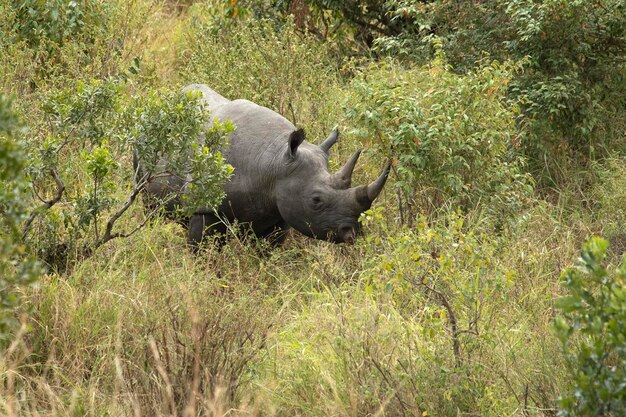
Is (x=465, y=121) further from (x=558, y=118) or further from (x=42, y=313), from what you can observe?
(x=42, y=313)

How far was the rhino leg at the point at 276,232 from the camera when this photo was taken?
8719mm

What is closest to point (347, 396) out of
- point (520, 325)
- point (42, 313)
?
point (520, 325)

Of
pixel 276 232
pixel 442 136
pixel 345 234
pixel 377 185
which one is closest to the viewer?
pixel 377 185

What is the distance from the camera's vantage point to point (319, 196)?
26.3ft

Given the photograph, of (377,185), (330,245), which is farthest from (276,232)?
(377,185)

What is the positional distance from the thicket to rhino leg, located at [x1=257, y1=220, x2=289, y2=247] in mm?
152

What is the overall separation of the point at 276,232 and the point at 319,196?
811 millimetres

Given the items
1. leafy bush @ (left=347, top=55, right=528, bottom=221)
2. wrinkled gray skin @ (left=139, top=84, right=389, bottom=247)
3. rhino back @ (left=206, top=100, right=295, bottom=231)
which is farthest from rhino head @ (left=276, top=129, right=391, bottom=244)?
leafy bush @ (left=347, top=55, right=528, bottom=221)

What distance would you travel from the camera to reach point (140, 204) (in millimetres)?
8961

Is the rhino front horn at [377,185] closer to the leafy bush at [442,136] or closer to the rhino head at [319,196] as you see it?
the rhino head at [319,196]

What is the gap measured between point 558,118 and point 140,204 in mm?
3870

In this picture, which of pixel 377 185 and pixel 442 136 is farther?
pixel 442 136

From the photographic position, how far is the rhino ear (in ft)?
26.1

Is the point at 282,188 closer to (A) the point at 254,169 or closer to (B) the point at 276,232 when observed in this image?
(A) the point at 254,169
